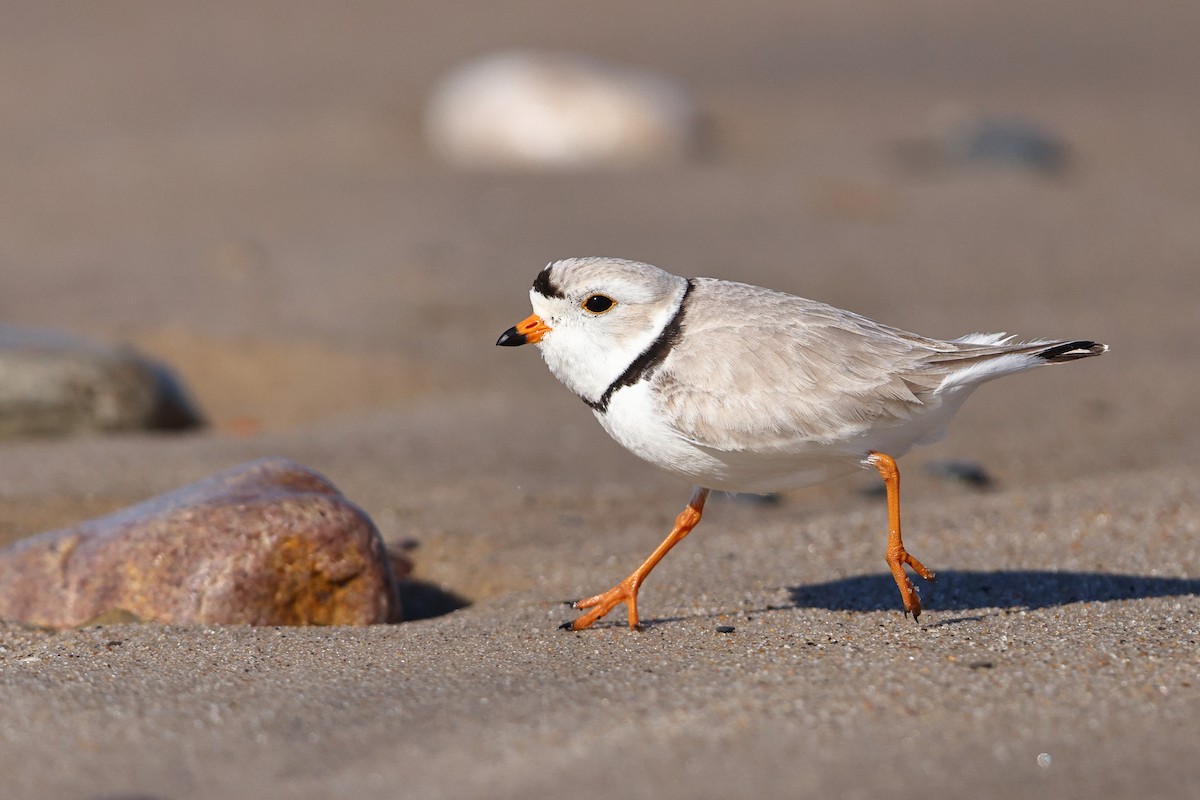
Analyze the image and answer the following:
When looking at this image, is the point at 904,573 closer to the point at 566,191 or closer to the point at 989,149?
the point at 566,191

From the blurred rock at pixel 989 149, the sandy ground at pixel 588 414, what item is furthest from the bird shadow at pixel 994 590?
the blurred rock at pixel 989 149

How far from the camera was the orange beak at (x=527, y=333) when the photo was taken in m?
3.88

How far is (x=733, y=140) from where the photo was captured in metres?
12.1

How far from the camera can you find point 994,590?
175 inches

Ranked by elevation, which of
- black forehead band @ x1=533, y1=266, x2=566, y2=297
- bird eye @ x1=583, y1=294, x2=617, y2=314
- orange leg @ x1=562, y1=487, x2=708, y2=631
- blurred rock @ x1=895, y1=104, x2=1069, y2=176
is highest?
blurred rock @ x1=895, y1=104, x2=1069, y2=176

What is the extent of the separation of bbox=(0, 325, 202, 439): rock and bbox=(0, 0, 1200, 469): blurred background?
0.62 metres

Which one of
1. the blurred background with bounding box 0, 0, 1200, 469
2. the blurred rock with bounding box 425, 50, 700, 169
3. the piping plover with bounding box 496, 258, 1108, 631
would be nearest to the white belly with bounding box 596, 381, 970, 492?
the piping plover with bounding box 496, 258, 1108, 631

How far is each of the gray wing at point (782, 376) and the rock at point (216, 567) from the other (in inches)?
51.0

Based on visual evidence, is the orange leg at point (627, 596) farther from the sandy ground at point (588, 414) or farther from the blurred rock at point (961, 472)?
the blurred rock at point (961, 472)

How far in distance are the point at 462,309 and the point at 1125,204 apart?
542cm

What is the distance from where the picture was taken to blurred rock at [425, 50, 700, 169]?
11172 mm

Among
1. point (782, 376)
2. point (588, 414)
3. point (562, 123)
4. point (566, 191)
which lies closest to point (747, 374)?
point (782, 376)

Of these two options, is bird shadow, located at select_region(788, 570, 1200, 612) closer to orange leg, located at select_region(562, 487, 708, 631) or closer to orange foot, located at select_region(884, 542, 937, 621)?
orange foot, located at select_region(884, 542, 937, 621)

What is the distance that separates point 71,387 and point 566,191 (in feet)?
15.6
